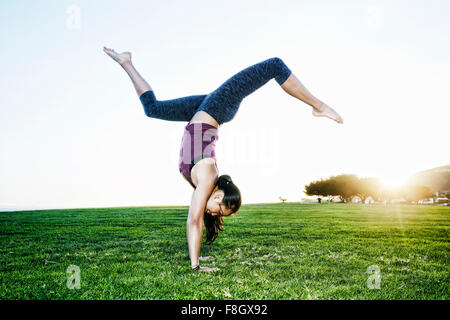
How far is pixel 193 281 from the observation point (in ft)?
11.1

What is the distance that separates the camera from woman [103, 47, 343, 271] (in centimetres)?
397

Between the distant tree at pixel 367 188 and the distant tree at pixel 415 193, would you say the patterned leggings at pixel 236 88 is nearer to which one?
the distant tree at pixel 367 188

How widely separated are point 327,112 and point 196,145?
2094 mm

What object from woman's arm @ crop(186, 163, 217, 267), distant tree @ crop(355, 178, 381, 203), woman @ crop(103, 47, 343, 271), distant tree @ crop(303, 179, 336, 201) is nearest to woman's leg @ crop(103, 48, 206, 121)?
woman @ crop(103, 47, 343, 271)

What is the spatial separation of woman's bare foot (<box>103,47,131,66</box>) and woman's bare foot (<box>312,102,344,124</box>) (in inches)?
124

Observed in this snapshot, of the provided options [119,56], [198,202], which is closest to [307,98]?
[198,202]

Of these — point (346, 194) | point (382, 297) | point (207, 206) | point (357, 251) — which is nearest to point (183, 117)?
point (207, 206)

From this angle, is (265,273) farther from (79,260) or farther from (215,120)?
(79,260)

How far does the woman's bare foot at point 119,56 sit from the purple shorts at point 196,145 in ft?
5.43

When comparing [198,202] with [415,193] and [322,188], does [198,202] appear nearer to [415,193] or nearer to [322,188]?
[322,188]

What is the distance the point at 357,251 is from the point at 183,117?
13.0 ft

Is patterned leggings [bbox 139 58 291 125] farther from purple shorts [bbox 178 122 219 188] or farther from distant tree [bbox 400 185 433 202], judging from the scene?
distant tree [bbox 400 185 433 202]

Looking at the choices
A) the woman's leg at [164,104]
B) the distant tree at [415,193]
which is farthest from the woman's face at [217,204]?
the distant tree at [415,193]

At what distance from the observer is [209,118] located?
13.6 feet
